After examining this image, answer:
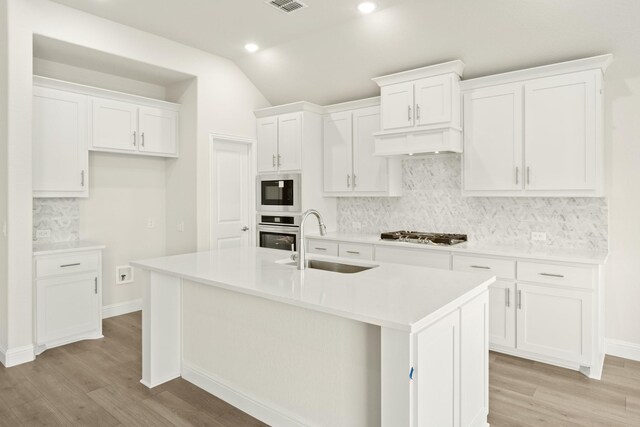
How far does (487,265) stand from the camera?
3.55 meters

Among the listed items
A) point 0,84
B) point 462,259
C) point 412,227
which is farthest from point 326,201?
point 0,84

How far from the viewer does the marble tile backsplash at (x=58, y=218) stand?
4016 millimetres

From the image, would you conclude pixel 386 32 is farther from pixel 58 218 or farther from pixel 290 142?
pixel 58 218

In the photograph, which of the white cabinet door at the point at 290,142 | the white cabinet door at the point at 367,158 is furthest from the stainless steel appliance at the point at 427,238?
the white cabinet door at the point at 290,142

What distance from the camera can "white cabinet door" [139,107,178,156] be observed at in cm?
452

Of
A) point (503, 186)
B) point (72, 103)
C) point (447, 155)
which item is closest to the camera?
point (503, 186)

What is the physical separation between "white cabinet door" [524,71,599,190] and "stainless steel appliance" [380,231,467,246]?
2.66ft

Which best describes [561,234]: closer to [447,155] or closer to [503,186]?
[503,186]

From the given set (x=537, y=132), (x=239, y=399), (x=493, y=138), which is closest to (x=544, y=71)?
(x=537, y=132)

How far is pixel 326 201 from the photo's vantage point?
17.0 ft

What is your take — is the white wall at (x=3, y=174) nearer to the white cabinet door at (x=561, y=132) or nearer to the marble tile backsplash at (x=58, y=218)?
the marble tile backsplash at (x=58, y=218)

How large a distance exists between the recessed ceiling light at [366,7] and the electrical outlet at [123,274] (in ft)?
12.3

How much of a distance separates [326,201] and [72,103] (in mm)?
2896

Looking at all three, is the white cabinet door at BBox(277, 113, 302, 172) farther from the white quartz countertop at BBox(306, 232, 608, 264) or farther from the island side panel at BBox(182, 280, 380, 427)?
the island side panel at BBox(182, 280, 380, 427)
